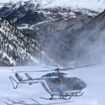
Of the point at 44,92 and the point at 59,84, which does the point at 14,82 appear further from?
the point at 59,84

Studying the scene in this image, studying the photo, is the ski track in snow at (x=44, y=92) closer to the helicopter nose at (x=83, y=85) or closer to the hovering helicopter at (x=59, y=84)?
the helicopter nose at (x=83, y=85)

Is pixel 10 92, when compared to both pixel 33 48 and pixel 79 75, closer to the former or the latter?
pixel 79 75

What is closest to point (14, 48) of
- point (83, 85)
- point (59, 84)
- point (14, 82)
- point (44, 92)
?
point (14, 82)

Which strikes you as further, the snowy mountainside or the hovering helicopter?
the snowy mountainside

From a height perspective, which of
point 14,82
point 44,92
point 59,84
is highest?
point 14,82

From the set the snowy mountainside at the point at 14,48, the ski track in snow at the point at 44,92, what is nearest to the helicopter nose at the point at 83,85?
the ski track in snow at the point at 44,92

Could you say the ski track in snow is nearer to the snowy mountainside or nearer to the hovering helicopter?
the hovering helicopter

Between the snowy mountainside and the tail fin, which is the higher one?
the snowy mountainside

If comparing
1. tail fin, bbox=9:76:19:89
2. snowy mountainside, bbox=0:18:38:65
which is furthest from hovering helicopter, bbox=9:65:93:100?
snowy mountainside, bbox=0:18:38:65

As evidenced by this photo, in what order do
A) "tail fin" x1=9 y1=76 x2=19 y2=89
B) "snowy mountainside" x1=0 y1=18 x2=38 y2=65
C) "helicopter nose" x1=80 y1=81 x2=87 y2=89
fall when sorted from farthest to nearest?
"snowy mountainside" x1=0 y1=18 x2=38 y2=65 < "helicopter nose" x1=80 y1=81 x2=87 y2=89 < "tail fin" x1=9 y1=76 x2=19 y2=89
